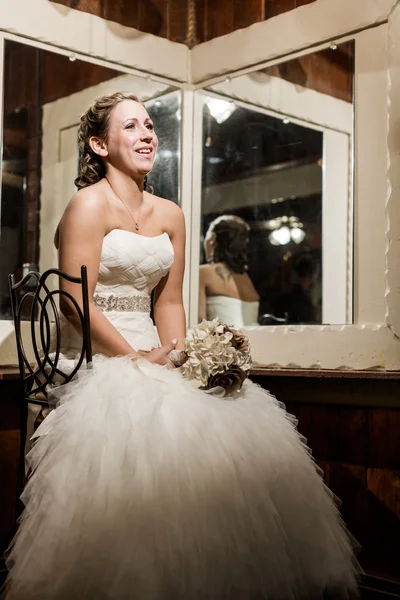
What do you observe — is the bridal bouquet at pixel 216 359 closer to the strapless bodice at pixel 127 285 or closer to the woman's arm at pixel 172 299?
the strapless bodice at pixel 127 285

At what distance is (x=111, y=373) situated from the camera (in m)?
2.26

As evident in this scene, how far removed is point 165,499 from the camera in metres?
1.94

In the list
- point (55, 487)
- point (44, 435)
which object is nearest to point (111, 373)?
point (44, 435)

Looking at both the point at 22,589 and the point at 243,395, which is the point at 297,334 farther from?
the point at 22,589

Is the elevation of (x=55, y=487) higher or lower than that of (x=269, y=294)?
lower

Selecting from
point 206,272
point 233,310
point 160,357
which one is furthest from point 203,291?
point 160,357

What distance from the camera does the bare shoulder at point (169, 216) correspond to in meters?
2.98

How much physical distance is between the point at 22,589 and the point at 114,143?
1664mm

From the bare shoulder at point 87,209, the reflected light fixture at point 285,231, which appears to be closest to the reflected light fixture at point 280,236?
the reflected light fixture at point 285,231

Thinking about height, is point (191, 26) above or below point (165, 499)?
above

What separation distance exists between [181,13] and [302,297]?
1678mm

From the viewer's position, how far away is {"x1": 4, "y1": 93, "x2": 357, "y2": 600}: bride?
1.87m

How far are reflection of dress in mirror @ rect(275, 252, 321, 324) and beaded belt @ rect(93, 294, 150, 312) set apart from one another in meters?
0.93

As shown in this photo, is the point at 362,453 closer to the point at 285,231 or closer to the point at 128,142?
the point at 285,231
